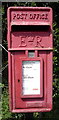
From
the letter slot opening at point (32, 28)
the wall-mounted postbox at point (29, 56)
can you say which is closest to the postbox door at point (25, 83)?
the wall-mounted postbox at point (29, 56)

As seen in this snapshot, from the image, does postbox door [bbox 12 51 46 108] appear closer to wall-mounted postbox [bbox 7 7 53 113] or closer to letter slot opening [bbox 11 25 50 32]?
wall-mounted postbox [bbox 7 7 53 113]

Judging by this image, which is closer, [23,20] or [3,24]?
[23,20]

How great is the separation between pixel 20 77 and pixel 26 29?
0.58 meters

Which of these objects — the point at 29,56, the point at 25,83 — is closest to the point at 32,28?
the point at 29,56

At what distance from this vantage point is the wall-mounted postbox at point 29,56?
2959 millimetres

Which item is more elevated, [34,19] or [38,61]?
[34,19]

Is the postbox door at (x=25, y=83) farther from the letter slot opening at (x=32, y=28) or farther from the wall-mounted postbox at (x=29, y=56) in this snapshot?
the letter slot opening at (x=32, y=28)

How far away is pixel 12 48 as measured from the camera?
2953 mm

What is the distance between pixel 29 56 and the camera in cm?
296

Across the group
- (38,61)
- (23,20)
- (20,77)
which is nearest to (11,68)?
(20,77)

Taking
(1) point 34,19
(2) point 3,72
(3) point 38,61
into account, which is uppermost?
(1) point 34,19

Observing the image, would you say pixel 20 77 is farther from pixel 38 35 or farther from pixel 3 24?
pixel 3 24

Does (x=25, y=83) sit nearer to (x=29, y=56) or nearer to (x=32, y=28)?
(x=29, y=56)

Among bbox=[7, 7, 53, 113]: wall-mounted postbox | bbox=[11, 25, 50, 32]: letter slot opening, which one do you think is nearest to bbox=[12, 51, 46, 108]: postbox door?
bbox=[7, 7, 53, 113]: wall-mounted postbox
